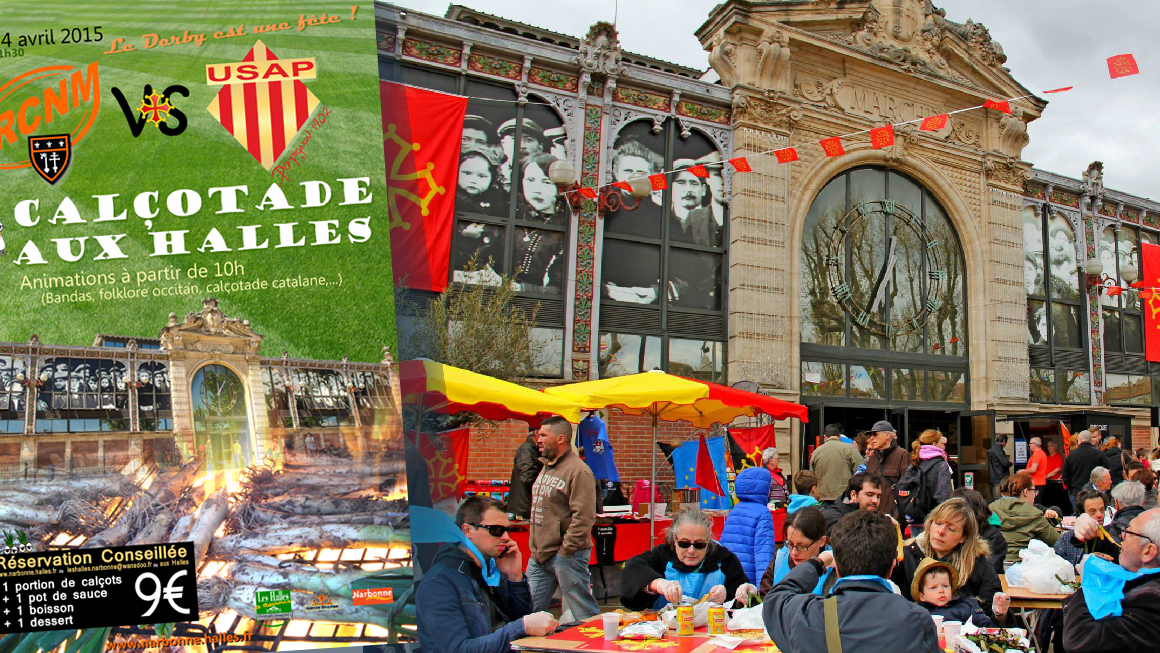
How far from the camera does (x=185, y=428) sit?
2.81m

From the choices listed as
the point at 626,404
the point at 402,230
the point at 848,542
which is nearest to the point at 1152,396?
the point at 626,404

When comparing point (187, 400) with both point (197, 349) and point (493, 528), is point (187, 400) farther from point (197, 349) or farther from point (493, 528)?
point (493, 528)

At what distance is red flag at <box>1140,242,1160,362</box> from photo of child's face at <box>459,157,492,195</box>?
17448mm

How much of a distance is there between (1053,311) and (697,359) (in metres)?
10.0

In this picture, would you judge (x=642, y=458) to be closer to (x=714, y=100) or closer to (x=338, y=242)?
(x=714, y=100)

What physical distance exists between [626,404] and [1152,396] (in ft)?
60.0

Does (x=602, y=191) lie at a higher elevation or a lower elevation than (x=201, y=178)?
higher

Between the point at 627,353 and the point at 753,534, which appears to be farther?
the point at 627,353

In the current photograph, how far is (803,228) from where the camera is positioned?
55.4 ft

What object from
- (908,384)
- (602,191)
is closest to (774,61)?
(602,191)

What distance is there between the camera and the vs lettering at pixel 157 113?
2.91 meters

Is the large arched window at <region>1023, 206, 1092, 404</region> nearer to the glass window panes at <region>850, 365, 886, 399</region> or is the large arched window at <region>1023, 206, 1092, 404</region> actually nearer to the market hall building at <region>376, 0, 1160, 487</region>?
the market hall building at <region>376, 0, 1160, 487</region>

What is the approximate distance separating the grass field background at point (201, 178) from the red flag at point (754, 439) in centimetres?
1078

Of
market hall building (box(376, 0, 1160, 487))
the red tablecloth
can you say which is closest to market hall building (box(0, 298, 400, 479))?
the red tablecloth
